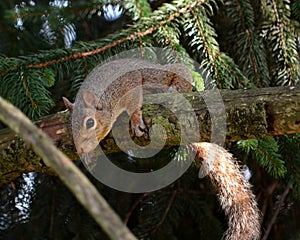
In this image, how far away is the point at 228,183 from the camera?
118cm

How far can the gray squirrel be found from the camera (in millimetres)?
1115

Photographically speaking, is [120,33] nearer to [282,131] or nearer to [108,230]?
[282,131]

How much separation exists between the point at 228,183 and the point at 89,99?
0.38m

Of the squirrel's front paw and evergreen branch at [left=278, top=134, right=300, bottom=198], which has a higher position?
the squirrel's front paw

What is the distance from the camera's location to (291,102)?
0.96m

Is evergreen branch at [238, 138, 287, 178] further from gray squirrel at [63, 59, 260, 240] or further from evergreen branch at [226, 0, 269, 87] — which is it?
evergreen branch at [226, 0, 269, 87]

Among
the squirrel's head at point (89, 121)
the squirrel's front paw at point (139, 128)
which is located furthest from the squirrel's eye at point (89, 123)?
the squirrel's front paw at point (139, 128)

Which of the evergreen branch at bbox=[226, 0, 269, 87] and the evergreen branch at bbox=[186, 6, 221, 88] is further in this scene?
the evergreen branch at bbox=[226, 0, 269, 87]

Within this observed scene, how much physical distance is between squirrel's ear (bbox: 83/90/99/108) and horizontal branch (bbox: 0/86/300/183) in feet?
0.45

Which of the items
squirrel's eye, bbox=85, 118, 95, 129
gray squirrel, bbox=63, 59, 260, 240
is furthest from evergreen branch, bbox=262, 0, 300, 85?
squirrel's eye, bbox=85, 118, 95, 129

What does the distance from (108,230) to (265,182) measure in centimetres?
152

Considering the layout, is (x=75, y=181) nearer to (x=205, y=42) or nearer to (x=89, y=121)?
(x=89, y=121)

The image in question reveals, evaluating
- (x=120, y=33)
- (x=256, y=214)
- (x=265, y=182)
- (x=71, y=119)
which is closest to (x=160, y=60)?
(x=120, y=33)

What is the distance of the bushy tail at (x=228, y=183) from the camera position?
3.75 ft
